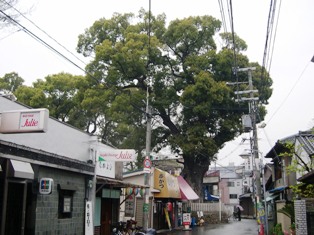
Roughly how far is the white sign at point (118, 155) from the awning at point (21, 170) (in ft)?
14.5

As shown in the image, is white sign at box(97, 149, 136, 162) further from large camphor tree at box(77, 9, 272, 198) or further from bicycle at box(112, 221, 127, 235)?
large camphor tree at box(77, 9, 272, 198)

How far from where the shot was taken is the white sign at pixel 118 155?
14.5 metres

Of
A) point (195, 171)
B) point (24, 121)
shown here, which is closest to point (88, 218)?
point (24, 121)

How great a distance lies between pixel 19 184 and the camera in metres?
11.2

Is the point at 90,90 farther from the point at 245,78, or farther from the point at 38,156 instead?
the point at 38,156

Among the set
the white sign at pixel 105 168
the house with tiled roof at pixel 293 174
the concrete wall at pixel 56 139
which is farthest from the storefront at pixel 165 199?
the concrete wall at pixel 56 139

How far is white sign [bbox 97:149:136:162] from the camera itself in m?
14.5

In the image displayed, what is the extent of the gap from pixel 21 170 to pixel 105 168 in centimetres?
692

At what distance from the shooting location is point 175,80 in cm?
3453

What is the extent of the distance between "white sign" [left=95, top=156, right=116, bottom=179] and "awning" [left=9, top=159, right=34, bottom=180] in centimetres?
489

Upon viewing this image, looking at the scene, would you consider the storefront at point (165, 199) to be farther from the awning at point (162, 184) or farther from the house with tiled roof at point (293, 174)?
the house with tiled roof at point (293, 174)

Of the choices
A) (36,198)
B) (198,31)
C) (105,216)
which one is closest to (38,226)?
(36,198)

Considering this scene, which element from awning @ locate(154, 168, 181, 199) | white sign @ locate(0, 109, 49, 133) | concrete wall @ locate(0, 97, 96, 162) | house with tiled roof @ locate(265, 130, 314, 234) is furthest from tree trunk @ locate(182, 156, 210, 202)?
white sign @ locate(0, 109, 49, 133)

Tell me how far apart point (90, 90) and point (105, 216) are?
17.6 metres
